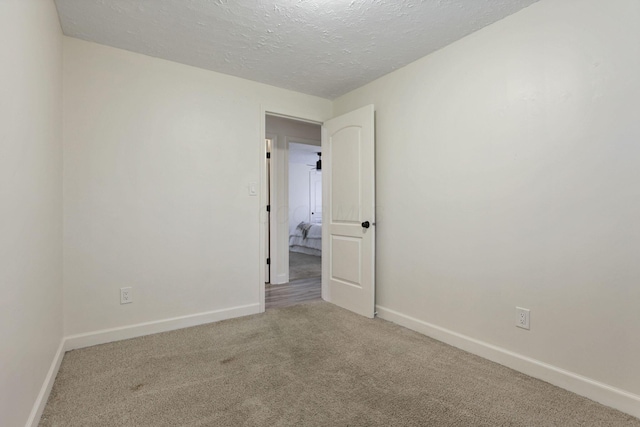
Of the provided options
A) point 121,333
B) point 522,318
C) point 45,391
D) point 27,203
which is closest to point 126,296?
point 121,333

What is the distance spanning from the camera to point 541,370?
6.23 feet

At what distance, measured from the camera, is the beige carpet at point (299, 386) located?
1.54m

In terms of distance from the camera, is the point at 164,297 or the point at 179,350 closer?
the point at 179,350

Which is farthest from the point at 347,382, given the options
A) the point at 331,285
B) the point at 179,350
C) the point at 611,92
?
the point at 611,92

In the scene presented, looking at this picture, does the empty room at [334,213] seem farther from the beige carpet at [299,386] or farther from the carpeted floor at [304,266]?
the carpeted floor at [304,266]

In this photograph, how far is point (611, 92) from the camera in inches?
64.9

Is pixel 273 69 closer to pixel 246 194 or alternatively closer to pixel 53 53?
pixel 246 194

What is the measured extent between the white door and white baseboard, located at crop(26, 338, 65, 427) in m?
2.36

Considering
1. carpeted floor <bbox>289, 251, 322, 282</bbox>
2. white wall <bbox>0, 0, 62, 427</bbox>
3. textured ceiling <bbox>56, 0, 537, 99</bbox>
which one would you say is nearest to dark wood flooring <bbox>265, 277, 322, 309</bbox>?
carpeted floor <bbox>289, 251, 322, 282</bbox>

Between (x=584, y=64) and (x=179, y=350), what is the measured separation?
3.21 metres

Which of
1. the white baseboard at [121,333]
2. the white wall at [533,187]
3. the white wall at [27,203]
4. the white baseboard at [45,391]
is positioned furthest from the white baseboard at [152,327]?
the white wall at [533,187]

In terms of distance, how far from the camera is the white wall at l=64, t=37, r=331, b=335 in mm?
2342

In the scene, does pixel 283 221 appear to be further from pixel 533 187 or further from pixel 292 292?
pixel 533 187

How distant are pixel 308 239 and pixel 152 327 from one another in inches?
188
